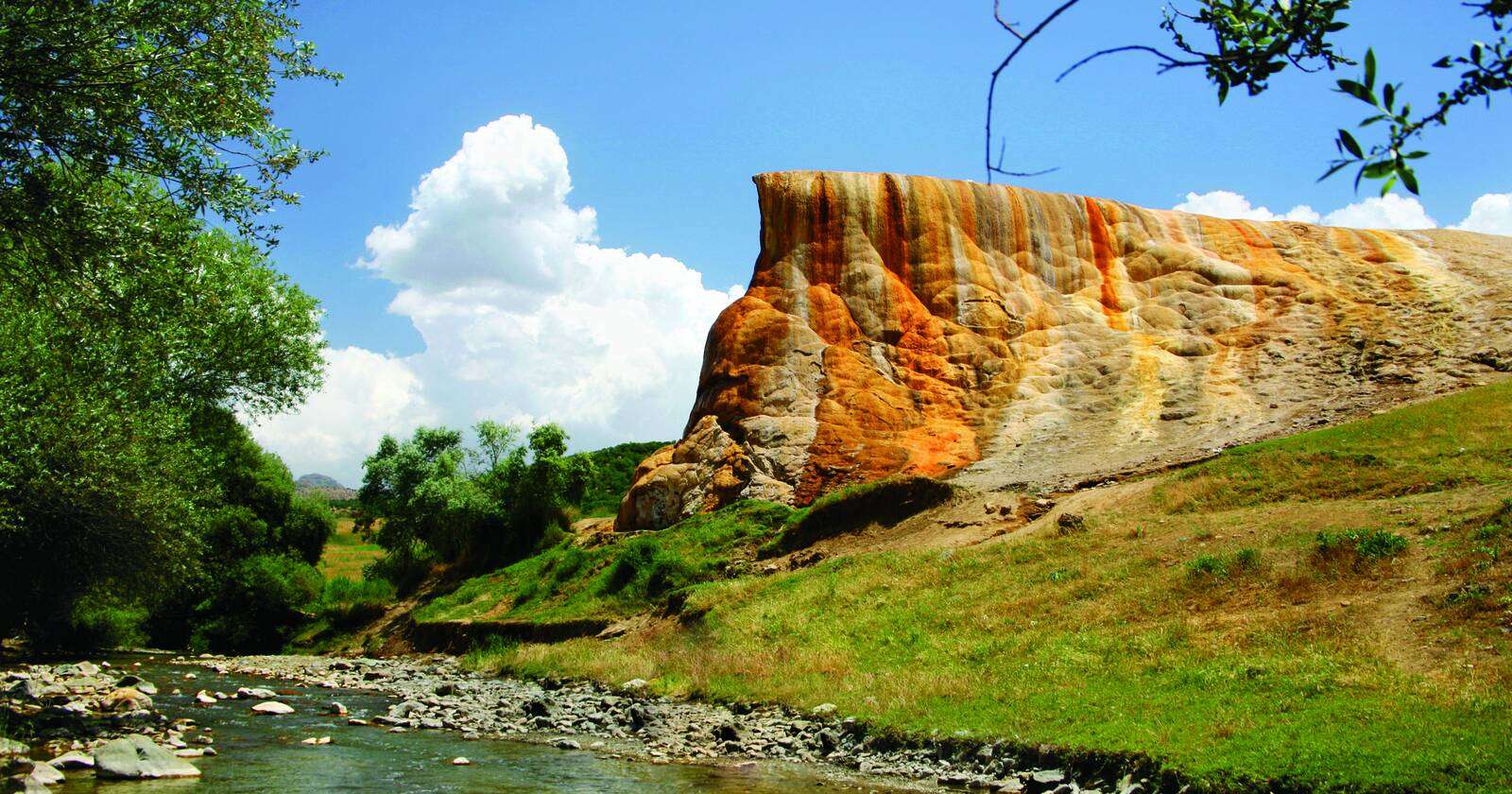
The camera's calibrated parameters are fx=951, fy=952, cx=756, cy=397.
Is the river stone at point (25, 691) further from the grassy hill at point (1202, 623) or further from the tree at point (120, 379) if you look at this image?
the grassy hill at point (1202, 623)

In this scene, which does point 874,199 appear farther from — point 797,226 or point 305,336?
point 305,336

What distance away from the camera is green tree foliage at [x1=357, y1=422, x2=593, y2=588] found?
5428 centimetres

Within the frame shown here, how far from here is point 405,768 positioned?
1664cm

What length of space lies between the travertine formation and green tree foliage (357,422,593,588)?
34.1ft

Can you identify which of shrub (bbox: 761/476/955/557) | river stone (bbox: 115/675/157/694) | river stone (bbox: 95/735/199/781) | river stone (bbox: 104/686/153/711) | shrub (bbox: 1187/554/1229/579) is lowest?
river stone (bbox: 115/675/157/694)

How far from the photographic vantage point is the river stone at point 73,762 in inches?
576

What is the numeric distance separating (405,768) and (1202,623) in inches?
624

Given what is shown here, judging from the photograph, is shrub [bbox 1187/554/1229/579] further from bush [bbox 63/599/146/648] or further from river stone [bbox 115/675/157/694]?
bush [bbox 63/599/146/648]

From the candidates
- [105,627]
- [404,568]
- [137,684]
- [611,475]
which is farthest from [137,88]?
[611,475]

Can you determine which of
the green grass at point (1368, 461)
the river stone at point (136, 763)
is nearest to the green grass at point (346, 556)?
the river stone at point (136, 763)

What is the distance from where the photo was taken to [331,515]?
192 ft

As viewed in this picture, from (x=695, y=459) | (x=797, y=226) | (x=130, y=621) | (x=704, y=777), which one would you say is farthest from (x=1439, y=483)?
(x=130, y=621)

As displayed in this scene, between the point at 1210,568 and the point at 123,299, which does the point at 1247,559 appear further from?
the point at 123,299

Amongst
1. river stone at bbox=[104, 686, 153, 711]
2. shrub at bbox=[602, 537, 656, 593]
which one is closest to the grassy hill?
shrub at bbox=[602, 537, 656, 593]
